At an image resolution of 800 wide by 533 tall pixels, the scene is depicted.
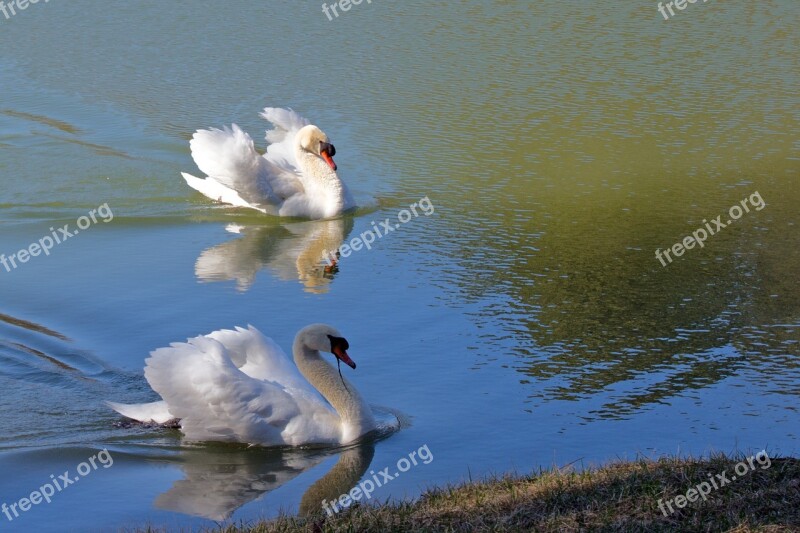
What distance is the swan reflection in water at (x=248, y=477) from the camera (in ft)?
20.6

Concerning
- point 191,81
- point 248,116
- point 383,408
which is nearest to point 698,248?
point 383,408

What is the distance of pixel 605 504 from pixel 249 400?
225 cm

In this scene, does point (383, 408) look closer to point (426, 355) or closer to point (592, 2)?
point (426, 355)

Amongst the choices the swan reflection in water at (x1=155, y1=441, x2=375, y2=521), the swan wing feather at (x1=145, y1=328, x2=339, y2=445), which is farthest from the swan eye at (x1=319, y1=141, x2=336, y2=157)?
the swan reflection in water at (x1=155, y1=441, x2=375, y2=521)

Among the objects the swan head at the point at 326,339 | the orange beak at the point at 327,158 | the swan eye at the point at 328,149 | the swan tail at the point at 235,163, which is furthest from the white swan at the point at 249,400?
the swan eye at the point at 328,149

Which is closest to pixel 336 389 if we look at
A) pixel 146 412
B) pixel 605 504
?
pixel 146 412

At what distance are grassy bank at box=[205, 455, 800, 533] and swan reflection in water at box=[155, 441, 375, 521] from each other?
53 cm

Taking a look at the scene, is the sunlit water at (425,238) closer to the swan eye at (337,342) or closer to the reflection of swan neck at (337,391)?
the reflection of swan neck at (337,391)

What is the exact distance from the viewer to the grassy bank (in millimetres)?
5527

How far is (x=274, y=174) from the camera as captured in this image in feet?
40.6

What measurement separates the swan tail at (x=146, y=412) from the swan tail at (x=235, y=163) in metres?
4.83

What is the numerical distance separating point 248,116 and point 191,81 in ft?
4.72

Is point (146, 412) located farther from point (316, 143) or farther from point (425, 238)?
point (316, 143)

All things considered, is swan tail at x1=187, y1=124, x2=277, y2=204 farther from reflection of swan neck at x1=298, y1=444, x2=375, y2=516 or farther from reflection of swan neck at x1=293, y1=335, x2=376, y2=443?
reflection of swan neck at x1=298, y1=444, x2=375, y2=516
